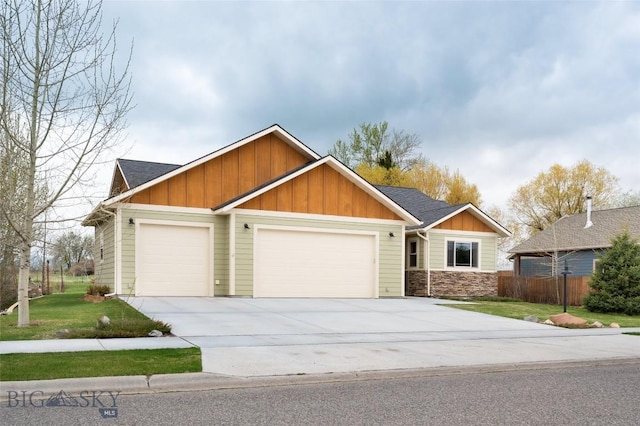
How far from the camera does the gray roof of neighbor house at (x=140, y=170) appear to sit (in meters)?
20.3

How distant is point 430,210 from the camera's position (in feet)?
89.8

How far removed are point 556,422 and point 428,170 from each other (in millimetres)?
44140

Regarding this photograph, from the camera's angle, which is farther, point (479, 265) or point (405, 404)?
point (479, 265)

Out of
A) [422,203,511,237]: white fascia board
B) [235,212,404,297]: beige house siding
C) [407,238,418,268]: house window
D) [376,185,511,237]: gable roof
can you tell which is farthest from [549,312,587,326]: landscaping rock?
[407,238,418,268]: house window

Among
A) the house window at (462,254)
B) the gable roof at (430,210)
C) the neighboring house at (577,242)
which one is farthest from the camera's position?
the neighboring house at (577,242)

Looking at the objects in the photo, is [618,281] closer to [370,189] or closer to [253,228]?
[370,189]

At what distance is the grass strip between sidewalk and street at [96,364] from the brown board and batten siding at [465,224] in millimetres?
18465

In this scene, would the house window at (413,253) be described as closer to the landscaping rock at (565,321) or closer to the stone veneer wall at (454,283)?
the stone veneer wall at (454,283)

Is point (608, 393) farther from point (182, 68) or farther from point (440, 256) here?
point (440, 256)

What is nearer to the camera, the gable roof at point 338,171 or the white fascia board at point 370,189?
the gable roof at point 338,171

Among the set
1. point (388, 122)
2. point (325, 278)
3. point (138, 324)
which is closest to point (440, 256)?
point (325, 278)

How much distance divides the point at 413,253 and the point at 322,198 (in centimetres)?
699

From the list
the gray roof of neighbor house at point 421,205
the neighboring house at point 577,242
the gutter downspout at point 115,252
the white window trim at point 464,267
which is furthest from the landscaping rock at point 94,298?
the neighboring house at point 577,242

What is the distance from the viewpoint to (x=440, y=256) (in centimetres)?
2547
